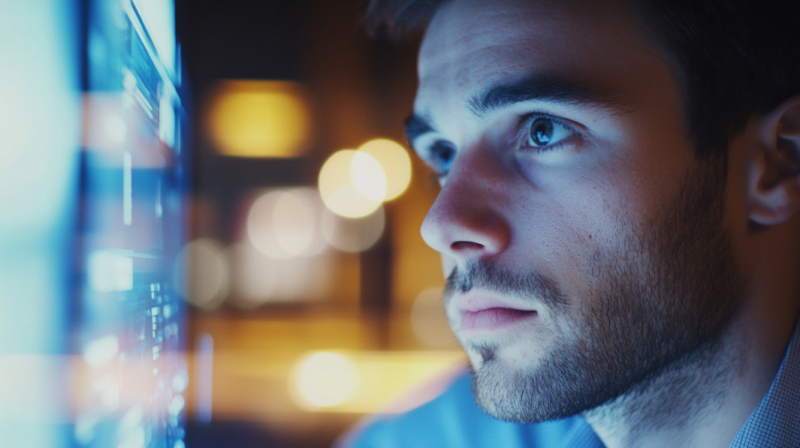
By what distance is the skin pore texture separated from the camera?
2.27ft

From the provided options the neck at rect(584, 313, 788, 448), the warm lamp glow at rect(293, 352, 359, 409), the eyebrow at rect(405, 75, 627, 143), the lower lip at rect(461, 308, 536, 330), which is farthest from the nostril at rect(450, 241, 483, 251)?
the warm lamp glow at rect(293, 352, 359, 409)

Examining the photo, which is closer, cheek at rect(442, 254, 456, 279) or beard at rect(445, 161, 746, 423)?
beard at rect(445, 161, 746, 423)

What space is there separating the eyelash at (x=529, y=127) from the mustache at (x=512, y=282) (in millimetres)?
190

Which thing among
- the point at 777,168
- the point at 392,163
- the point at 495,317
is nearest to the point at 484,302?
the point at 495,317

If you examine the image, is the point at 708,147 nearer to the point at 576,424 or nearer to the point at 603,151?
the point at 603,151

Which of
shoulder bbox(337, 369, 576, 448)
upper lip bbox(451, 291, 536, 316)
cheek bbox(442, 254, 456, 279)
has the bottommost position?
shoulder bbox(337, 369, 576, 448)

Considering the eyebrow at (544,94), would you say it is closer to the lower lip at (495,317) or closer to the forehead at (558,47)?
the forehead at (558,47)

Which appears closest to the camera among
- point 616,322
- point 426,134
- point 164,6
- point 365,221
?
point 164,6

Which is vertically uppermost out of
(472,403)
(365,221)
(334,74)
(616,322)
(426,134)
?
(334,74)

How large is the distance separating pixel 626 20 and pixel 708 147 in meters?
0.23

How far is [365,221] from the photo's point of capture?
1409mm

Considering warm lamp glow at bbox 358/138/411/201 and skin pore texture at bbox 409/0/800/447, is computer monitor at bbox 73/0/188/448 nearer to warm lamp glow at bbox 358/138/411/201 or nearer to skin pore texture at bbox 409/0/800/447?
skin pore texture at bbox 409/0/800/447

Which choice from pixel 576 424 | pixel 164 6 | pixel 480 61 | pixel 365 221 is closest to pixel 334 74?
pixel 365 221

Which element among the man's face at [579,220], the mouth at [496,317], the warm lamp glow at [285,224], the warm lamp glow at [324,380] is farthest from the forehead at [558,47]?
the warm lamp glow at [324,380]
